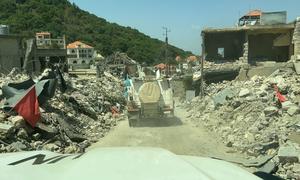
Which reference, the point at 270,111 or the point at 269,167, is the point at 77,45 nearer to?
the point at 270,111

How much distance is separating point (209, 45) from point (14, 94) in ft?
68.6

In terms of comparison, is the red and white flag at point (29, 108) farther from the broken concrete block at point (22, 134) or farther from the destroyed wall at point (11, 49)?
the destroyed wall at point (11, 49)

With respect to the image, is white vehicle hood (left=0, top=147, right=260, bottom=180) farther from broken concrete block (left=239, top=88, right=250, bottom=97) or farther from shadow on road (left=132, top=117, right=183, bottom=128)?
broken concrete block (left=239, top=88, right=250, bottom=97)

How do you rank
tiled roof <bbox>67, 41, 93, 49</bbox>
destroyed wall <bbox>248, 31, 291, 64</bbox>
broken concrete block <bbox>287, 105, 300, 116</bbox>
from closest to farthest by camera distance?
broken concrete block <bbox>287, 105, 300, 116</bbox> < destroyed wall <bbox>248, 31, 291, 64</bbox> < tiled roof <bbox>67, 41, 93, 49</bbox>

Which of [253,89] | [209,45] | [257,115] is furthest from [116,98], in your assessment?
[257,115]

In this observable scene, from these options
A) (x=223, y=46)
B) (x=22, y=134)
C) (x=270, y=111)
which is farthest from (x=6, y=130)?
(x=223, y=46)

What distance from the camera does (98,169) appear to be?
90.1 inches

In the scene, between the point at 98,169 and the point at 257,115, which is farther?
the point at 257,115

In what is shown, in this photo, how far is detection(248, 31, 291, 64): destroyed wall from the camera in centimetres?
3438

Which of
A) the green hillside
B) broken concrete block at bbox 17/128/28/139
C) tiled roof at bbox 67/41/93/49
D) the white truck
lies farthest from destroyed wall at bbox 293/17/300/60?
tiled roof at bbox 67/41/93/49

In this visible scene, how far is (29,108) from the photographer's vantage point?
16.3 meters

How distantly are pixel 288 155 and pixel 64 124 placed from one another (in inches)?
337

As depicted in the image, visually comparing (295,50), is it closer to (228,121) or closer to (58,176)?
(228,121)

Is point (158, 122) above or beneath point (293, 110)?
beneath
